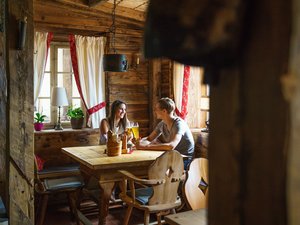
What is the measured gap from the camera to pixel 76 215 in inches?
144

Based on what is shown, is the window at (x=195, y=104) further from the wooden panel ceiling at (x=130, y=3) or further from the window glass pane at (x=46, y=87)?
the window glass pane at (x=46, y=87)

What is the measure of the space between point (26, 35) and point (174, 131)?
1781 millimetres

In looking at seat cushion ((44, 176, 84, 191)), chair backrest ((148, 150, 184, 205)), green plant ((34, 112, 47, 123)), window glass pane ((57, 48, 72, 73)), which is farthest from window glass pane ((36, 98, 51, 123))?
chair backrest ((148, 150, 184, 205))

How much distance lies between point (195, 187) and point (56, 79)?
116 inches

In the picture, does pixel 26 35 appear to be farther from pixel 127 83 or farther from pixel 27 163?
pixel 127 83

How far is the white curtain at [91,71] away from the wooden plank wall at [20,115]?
217 centimetres

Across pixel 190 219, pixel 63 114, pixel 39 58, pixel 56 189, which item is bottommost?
pixel 56 189

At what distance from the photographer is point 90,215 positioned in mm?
4113

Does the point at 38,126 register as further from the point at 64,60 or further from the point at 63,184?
the point at 63,184

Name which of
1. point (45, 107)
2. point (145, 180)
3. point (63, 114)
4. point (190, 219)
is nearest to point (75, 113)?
point (63, 114)

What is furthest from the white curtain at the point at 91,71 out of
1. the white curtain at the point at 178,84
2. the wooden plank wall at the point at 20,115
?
the wooden plank wall at the point at 20,115

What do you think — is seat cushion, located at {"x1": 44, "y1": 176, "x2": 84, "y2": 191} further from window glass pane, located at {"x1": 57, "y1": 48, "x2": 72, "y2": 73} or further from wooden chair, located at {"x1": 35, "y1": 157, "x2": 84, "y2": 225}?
window glass pane, located at {"x1": 57, "y1": 48, "x2": 72, "y2": 73}

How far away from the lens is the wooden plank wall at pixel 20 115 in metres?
2.49

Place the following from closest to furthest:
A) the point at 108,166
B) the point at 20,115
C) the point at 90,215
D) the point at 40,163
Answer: the point at 20,115
the point at 108,166
the point at 90,215
the point at 40,163
